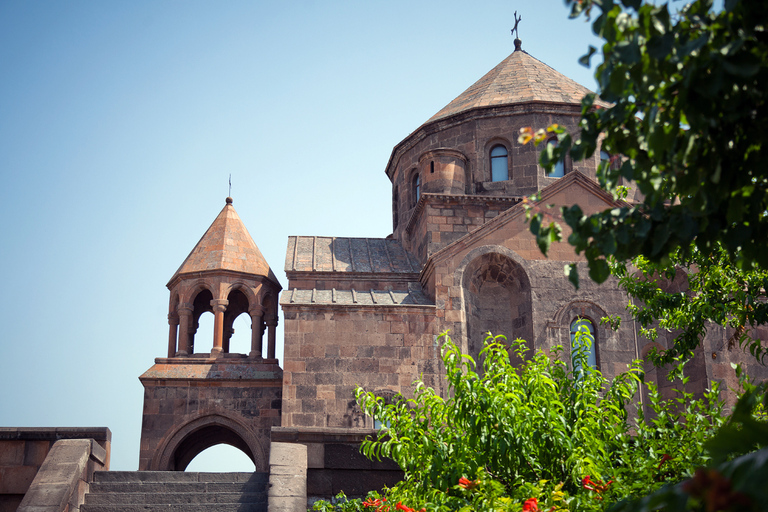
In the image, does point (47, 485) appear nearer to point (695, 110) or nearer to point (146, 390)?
point (695, 110)

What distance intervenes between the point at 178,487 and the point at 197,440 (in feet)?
31.1

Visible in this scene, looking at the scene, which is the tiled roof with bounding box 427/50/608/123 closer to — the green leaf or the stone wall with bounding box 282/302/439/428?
the stone wall with bounding box 282/302/439/428

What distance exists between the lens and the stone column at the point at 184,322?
17.7 m

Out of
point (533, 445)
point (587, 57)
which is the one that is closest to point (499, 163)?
point (533, 445)

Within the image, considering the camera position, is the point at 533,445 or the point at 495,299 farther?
the point at 495,299

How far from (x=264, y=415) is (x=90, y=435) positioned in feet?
23.9

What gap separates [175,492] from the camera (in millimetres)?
8727

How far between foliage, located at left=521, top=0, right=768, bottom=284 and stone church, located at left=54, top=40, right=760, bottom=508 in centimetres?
783

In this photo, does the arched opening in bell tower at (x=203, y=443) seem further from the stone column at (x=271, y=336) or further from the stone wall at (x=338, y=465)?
the stone wall at (x=338, y=465)

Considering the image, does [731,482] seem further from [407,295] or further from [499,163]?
[499,163]

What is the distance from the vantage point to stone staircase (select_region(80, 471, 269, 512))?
8.19 m

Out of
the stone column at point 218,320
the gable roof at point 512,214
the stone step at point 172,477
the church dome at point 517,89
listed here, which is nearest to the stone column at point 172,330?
the stone column at point 218,320

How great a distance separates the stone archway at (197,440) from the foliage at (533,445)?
9.30 meters

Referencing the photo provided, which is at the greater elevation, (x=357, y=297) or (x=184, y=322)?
(x=184, y=322)
